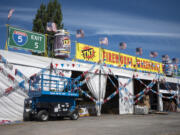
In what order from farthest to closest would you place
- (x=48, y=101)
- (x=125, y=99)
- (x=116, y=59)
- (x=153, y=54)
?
(x=153, y=54), (x=116, y=59), (x=125, y=99), (x=48, y=101)

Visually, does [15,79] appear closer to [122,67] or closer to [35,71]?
[35,71]

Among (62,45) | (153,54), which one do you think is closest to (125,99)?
(153,54)

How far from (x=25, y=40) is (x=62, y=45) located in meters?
2.75

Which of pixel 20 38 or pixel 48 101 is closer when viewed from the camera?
pixel 48 101

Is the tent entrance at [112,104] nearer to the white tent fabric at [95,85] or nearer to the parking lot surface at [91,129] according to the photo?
the white tent fabric at [95,85]

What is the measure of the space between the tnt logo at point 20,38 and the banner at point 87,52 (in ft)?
15.2

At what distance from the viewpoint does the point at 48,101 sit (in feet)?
46.4

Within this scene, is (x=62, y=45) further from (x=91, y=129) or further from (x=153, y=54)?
(x=153, y=54)

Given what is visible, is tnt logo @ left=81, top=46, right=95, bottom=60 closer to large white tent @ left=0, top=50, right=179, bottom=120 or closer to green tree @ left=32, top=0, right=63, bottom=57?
large white tent @ left=0, top=50, right=179, bottom=120

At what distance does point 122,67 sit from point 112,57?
1.68 meters

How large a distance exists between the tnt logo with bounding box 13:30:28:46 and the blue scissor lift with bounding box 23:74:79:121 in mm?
2634

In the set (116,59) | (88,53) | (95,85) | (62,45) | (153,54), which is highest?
(153,54)

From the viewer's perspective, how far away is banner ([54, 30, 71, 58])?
16156mm

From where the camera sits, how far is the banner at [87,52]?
1803 centimetres
